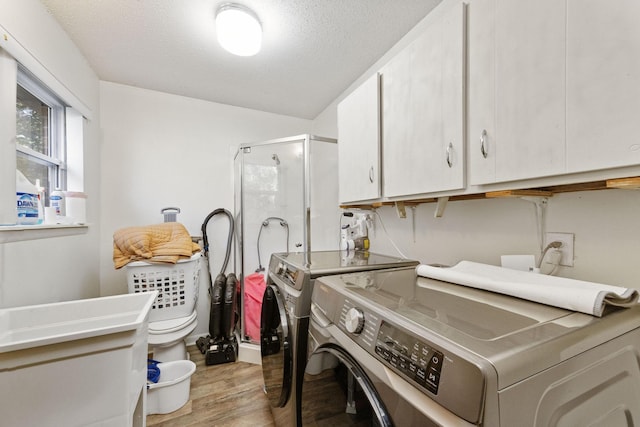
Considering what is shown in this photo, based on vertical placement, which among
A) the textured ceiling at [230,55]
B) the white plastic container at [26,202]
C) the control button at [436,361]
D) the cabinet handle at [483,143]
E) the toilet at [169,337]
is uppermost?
the textured ceiling at [230,55]

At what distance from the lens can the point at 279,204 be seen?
262 cm

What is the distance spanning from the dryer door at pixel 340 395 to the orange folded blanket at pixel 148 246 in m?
1.42

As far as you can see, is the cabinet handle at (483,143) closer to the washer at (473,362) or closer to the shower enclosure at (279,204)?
the washer at (473,362)

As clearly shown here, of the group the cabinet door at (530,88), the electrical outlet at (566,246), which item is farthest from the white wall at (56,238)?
the electrical outlet at (566,246)

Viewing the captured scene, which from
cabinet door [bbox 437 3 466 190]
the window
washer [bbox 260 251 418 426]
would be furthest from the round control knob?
the window

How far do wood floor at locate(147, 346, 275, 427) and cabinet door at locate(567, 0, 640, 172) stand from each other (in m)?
1.96

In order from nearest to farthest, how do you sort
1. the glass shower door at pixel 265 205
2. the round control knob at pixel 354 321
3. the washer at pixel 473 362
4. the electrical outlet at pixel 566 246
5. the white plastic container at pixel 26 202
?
the washer at pixel 473 362, the round control knob at pixel 354 321, the electrical outlet at pixel 566 246, the white plastic container at pixel 26 202, the glass shower door at pixel 265 205

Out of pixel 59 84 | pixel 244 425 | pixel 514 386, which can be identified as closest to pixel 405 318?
pixel 514 386

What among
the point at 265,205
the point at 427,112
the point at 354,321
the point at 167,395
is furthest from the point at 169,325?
the point at 427,112

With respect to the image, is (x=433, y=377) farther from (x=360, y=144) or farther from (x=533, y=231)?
(x=360, y=144)

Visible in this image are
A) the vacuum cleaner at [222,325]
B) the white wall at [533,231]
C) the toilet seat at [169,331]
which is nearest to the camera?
the white wall at [533,231]

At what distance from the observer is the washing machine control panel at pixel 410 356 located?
0.48 metres

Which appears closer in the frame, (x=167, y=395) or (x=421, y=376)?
(x=421, y=376)

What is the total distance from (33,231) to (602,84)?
7.50 feet
